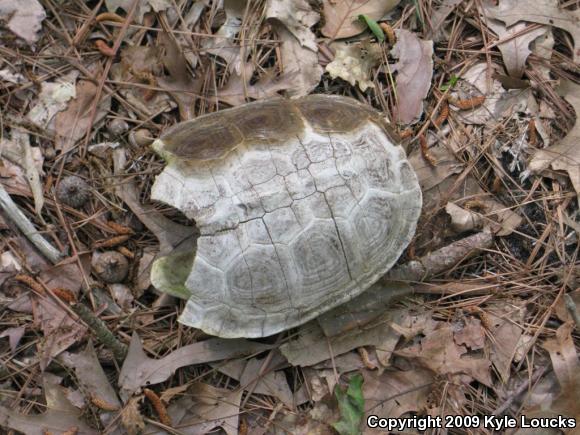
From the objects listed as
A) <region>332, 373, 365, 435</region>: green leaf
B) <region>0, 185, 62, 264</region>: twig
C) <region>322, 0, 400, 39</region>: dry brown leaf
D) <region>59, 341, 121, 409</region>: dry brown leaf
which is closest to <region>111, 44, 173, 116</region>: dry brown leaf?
<region>0, 185, 62, 264</region>: twig

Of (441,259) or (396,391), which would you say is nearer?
(396,391)

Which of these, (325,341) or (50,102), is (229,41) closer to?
(50,102)

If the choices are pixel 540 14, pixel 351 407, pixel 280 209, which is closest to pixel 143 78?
pixel 280 209

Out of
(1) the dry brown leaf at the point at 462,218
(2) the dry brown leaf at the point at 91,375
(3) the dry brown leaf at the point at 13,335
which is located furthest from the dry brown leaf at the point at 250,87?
(3) the dry brown leaf at the point at 13,335

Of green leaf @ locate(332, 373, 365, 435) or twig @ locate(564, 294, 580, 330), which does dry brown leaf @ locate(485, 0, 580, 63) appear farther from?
green leaf @ locate(332, 373, 365, 435)

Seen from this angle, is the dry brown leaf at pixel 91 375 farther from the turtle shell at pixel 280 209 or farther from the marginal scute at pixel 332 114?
the marginal scute at pixel 332 114

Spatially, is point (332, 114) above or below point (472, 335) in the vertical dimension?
above
